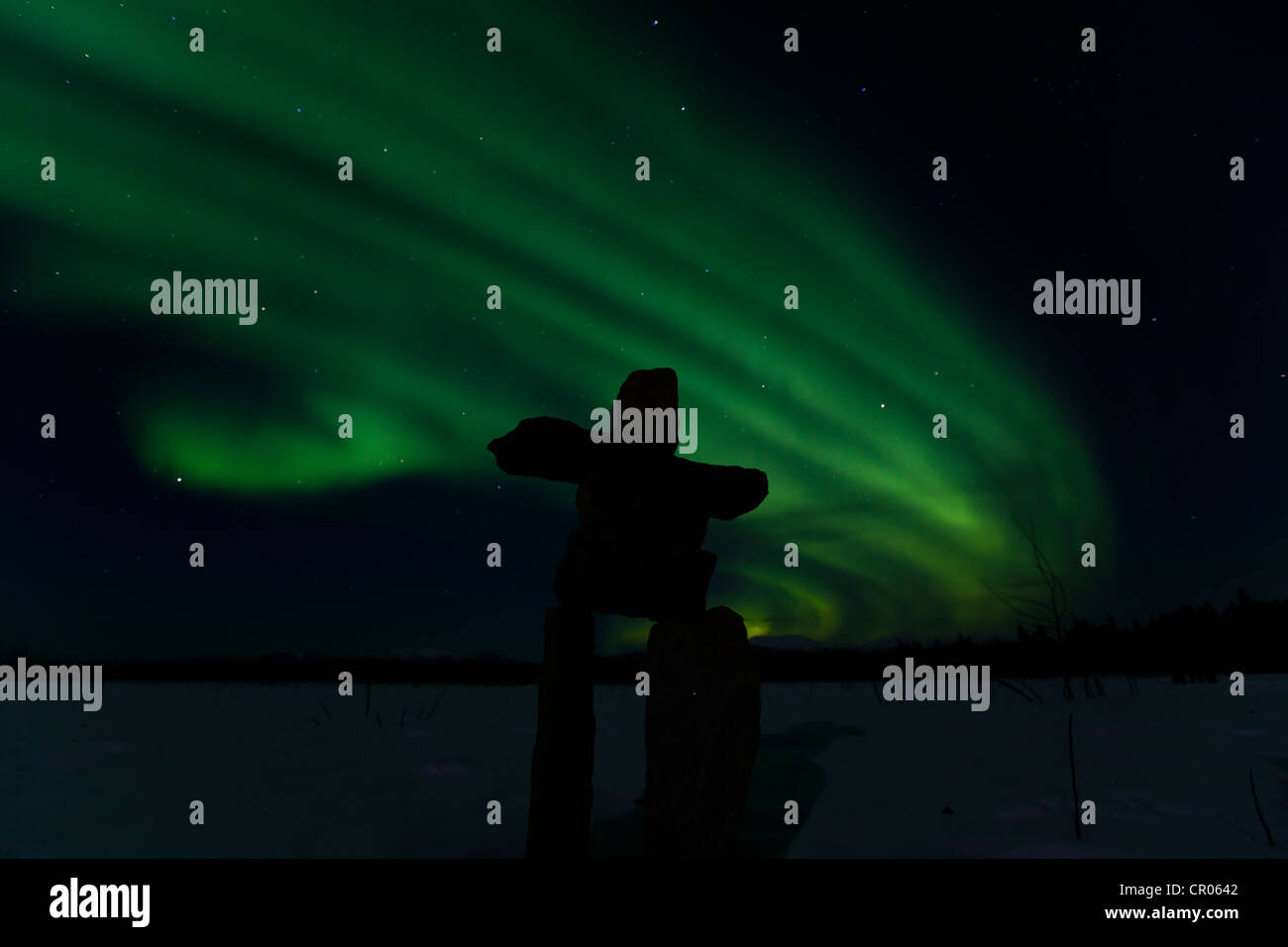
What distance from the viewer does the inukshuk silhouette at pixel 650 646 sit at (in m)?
6.57

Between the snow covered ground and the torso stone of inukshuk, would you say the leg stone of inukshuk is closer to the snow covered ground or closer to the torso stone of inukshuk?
the torso stone of inukshuk

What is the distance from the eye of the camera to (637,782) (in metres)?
10.4

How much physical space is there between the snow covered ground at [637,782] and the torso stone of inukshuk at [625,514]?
2.97 meters

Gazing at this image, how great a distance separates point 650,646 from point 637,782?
440cm

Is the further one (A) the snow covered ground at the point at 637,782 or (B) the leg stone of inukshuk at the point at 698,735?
(A) the snow covered ground at the point at 637,782

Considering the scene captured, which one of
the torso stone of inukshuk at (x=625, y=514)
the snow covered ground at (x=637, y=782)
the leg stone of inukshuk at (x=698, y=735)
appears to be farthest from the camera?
the snow covered ground at (x=637, y=782)

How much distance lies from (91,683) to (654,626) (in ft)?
23.5

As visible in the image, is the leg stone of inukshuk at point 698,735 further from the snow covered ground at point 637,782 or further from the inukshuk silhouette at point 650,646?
the snow covered ground at point 637,782

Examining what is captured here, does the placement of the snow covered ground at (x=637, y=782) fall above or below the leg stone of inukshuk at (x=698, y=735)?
below

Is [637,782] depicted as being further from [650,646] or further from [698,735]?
[650,646]

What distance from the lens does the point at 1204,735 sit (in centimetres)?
1091

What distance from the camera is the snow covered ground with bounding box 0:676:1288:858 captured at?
7.52 meters

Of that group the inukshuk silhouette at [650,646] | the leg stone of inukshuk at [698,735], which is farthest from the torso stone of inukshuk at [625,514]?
the leg stone of inukshuk at [698,735]
